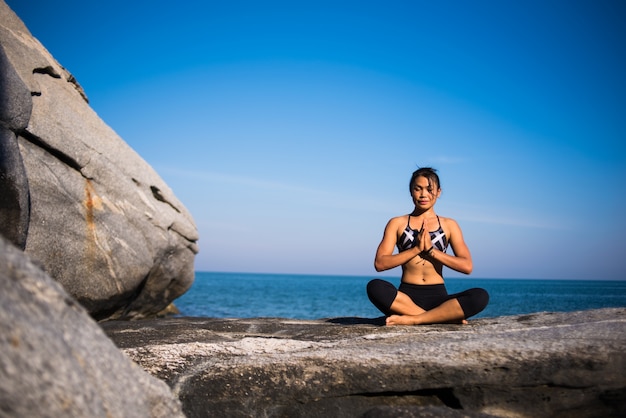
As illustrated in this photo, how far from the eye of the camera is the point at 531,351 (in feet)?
10.5

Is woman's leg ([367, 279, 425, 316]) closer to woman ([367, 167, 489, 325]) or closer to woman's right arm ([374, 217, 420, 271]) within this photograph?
woman ([367, 167, 489, 325])

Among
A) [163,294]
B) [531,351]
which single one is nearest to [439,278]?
[531,351]

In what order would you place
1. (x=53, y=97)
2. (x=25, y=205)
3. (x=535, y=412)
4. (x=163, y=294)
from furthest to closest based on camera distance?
(x=163, y=294)
(x=53, y=97)
(x=25, y=205)
(x=535, y=412)

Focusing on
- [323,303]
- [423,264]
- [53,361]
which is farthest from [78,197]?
[323,303]

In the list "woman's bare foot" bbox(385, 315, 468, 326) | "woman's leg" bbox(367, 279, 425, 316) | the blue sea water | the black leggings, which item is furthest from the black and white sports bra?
the blue sea water

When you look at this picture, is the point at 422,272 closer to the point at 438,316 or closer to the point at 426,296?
the point at 426,296

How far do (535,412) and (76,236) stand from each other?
5928mm

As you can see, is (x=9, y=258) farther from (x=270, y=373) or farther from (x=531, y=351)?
(x=531, y=351)

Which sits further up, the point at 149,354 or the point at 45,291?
the point at 45,291

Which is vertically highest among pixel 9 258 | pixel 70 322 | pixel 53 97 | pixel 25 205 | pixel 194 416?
pixel 53 97

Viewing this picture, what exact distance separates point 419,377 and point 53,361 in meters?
2.28

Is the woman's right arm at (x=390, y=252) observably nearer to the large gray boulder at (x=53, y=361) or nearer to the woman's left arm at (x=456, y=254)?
the woman's left arm at (x=456, y=254)

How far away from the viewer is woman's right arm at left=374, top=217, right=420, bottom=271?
5453 millimetres

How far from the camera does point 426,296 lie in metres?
5.59
